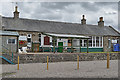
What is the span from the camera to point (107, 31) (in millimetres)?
33312

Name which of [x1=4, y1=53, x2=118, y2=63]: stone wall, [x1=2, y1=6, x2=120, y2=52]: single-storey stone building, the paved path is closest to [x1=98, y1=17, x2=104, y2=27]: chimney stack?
[x1=2, y1=6, x2=120, y2=52]: single-storey stone building

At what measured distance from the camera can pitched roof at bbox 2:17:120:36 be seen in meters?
25.8

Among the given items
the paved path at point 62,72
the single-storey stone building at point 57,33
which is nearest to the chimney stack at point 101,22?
the single-storey stone building at point 57,33

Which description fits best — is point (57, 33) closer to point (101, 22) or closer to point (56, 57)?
point (56, 57)

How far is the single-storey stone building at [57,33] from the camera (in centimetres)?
2461

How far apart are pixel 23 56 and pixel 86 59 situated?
7.61m

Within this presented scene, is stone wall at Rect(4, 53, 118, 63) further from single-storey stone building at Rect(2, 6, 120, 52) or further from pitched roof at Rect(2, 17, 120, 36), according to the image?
pitched roof at Rect(2, 17, 120, 36)

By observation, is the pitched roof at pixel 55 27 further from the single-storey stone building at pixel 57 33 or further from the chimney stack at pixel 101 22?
the chimney stack at pixel 101 22

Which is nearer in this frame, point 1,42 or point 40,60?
point 40,60

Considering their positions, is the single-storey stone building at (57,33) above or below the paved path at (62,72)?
above

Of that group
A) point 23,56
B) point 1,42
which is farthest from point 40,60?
point 1,42

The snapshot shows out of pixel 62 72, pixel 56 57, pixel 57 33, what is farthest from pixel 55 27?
pixel 62 72

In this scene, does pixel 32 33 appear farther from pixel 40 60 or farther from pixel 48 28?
pixel 40 60

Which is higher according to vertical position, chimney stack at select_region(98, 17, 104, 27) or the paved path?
chimney stack at select_region(98, 17, 104, 27)
